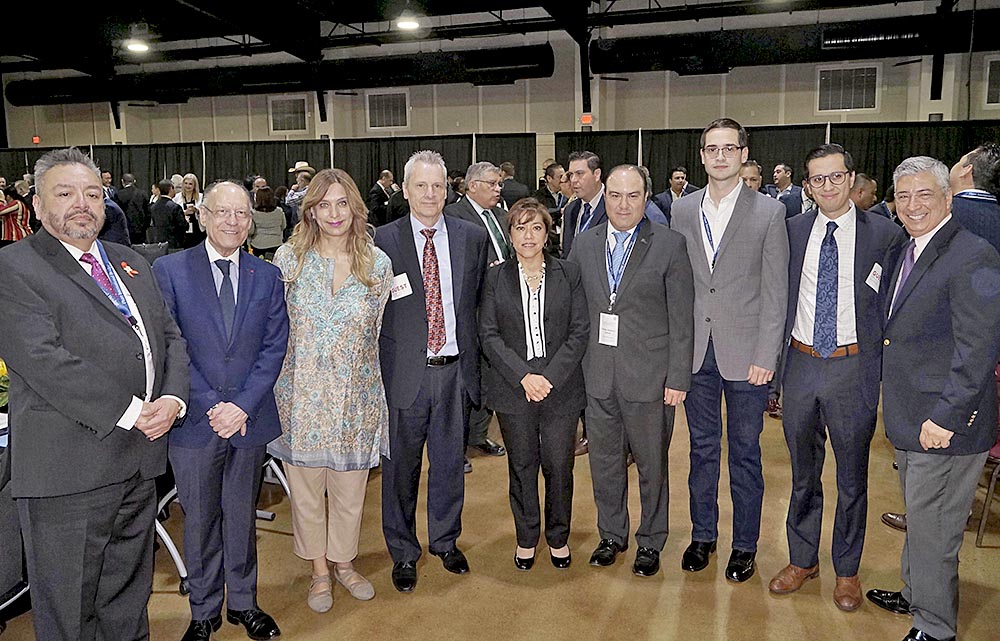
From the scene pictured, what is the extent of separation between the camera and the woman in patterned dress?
2682 mm

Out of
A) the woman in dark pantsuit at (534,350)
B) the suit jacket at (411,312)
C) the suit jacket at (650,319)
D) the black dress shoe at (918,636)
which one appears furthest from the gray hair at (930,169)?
the suit jacket at (411,312)

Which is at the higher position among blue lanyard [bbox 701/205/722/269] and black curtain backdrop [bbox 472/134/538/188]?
black curtain backdrop [bbox 472/134/538/188]

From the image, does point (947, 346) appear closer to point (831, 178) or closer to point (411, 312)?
point (831, 178)

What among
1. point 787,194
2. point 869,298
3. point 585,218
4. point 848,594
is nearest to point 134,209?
point 585,218

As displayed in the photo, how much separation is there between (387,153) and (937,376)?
13.2m

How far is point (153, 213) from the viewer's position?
28.0ft

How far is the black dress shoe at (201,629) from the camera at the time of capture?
8.50 ft

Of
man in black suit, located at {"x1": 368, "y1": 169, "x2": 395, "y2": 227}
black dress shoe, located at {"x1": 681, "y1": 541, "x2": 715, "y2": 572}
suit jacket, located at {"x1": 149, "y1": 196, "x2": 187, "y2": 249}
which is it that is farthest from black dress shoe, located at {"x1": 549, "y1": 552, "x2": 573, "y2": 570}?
man in black suit, located at {"x1": 368, "y1": 169, "x2": 395, "y2": 227}

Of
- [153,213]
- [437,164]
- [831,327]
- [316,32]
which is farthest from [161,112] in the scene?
[831,327]

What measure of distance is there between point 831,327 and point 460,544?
1.88m

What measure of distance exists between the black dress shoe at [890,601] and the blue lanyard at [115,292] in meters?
2.85

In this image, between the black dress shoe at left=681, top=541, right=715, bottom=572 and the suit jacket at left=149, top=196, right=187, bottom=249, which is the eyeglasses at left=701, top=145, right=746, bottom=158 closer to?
the black dress shoe at left=681, top=541, right=715, bottom=572

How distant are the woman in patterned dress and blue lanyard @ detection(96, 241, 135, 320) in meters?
0.60

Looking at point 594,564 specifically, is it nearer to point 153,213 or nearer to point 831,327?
point 831,327
